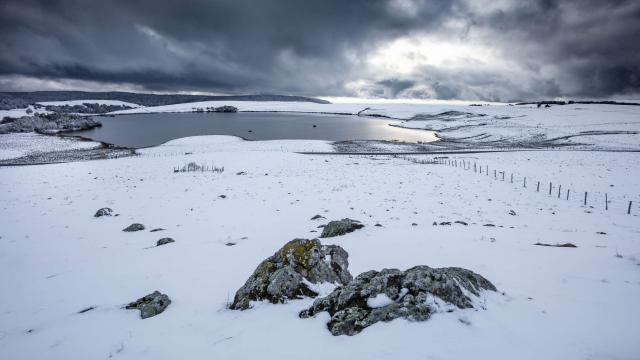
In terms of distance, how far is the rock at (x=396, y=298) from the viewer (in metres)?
6.16

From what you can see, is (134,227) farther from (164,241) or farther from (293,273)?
(293,273)

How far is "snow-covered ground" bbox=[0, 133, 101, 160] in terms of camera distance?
6001cm

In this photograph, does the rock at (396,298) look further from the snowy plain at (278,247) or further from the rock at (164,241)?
the rock at (164,241)

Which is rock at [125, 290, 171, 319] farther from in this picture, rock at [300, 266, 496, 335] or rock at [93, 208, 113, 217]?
rock at [93, 208, 113, 217]

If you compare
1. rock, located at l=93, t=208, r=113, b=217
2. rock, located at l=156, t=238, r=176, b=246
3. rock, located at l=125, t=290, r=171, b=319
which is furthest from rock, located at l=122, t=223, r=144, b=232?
rock, located at l=125, t=290, r=171, b=319

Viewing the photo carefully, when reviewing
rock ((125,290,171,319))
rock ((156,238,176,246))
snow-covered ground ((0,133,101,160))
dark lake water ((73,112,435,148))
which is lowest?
rock ((156,238,176,246))

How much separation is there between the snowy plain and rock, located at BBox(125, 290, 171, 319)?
0.20 meters

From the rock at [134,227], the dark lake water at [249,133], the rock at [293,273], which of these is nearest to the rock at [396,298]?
the rock at [293,273]

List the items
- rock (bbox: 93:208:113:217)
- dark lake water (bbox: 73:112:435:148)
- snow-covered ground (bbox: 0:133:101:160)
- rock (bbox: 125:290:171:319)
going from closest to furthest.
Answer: rock (bbox: 125:290:171:319) < rock (bbox: 93:208:113:217) < snow-covered ground (bbox: 0:133:101:160) < dark lake water (bbox: 73:112:435:148)

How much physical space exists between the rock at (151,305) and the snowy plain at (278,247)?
20 centimetres

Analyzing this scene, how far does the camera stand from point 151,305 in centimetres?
820

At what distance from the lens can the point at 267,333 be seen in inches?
254

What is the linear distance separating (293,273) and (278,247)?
580cm

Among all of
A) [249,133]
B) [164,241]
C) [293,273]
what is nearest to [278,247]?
[164,241]
